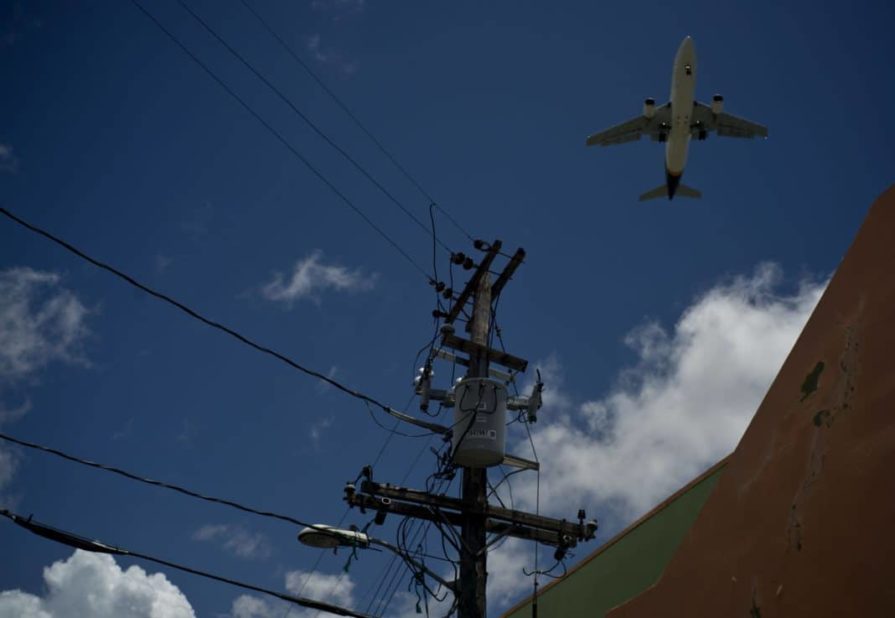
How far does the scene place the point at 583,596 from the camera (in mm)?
11578

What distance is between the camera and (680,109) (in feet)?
101

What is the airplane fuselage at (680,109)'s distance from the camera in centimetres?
2925

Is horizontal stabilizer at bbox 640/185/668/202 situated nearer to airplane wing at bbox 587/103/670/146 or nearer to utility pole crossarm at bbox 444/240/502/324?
airplane wing at bbox 587/103/670/146

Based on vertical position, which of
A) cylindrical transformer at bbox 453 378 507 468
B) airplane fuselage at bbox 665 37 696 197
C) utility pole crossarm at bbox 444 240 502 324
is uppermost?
airplane fuselage at bbox 665 37 696 197

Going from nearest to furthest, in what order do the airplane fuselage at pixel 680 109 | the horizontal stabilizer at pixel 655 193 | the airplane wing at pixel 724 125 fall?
the airplane fuselage at pixel 680 109 < the airplane wing at pixel 724 125 < the horizontal stabilizer at pixel 655 193

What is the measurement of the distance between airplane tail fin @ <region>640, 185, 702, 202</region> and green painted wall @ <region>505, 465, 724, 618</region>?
28.2 m

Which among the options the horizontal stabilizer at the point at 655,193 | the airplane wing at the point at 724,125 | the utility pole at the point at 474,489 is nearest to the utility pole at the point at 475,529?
the utility pole at the point at 474,489

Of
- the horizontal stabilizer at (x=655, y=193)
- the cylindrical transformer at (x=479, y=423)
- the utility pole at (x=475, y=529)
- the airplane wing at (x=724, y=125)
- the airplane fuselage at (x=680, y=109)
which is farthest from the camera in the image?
the horizontal stabilizer at (x=655, y=193)

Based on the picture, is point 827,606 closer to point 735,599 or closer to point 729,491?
point 735,599

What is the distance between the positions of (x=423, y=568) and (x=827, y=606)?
7474 mm

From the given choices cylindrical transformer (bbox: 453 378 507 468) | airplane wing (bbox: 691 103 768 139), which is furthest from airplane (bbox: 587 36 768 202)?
cylindrical transformer (bbox: 453 378 507 468)

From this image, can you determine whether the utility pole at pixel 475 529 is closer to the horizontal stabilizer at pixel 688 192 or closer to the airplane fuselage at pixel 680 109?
the airplane fuselage at pixel 680 109

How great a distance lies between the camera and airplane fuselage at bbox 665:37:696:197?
29250 mm

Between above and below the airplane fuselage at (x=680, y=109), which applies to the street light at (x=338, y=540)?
below
